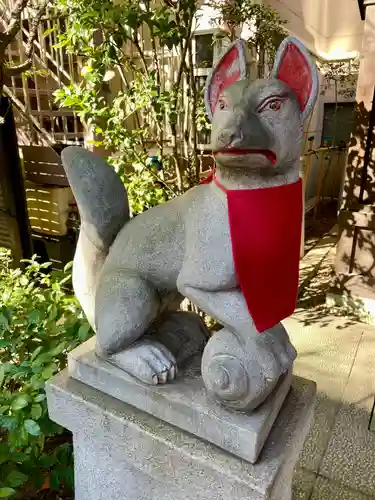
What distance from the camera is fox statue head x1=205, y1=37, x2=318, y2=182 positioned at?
81cm

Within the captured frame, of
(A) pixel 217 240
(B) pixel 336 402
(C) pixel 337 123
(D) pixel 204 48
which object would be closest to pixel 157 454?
(A) pixel 217 240

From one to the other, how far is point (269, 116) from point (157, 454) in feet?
2.76

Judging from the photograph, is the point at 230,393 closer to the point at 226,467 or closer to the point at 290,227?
the point at 226,467

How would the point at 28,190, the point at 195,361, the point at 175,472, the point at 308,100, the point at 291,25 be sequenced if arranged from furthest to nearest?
the point at 291,25, the point at 28,190, the point at 195,361, the point at 175,472, the point at 308,100

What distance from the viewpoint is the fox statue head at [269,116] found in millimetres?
805

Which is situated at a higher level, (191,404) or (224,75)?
(224,75)

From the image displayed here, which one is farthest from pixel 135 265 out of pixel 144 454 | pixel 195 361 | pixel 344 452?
pixel 344 452

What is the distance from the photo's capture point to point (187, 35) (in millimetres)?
1992

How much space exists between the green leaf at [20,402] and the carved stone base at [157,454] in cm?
7

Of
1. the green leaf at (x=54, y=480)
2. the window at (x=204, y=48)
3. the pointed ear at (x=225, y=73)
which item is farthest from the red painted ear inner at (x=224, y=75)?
the window at (x=204, y=48)

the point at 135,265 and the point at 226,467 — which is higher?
the point at 135,265

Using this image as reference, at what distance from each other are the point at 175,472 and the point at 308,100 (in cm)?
93

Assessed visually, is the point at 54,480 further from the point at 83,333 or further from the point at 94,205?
the point at 94,205

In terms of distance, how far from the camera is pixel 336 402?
2248mm
